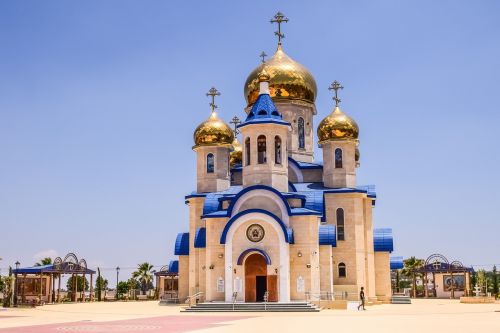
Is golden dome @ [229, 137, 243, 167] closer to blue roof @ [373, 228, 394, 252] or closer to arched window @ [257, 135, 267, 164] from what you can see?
arched window @ [257, 135, 267, 164]

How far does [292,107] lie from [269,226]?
1077cm

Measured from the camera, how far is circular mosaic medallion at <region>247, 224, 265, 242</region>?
1266 inches

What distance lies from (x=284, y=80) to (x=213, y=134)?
5.48 metres

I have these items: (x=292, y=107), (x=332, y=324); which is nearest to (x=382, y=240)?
(x=292, y=107)

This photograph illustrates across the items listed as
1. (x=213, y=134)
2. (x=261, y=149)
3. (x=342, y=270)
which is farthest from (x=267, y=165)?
(x=342, y=270)

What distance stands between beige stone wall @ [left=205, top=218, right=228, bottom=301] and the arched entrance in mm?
1297

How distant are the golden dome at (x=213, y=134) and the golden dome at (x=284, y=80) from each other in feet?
9.70

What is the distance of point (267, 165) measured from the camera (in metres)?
33.6

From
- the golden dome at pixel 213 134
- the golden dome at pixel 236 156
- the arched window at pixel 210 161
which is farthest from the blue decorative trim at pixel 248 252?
the golden dome at pixel 236 156

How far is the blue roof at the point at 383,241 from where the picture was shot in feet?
127

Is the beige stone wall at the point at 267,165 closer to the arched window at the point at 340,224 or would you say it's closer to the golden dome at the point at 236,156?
the arched window at the point at 340,224

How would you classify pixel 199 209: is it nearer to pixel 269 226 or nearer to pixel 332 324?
pixel 269 226

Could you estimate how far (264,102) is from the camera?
35.0 meters

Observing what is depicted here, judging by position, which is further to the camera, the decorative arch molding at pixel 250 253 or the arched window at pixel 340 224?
the arched window at pixel 340 224
